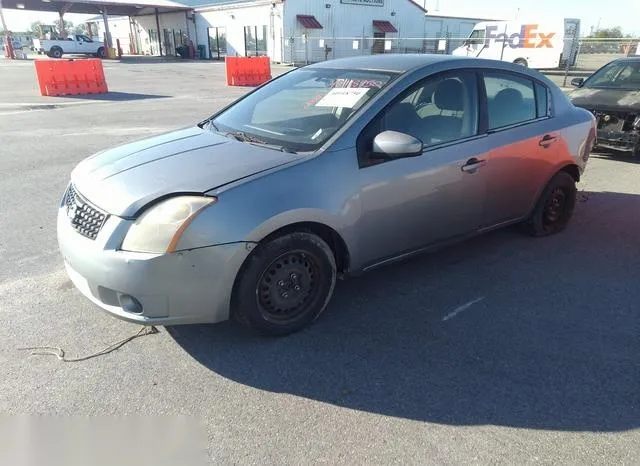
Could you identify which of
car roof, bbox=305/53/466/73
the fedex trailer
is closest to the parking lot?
car roof, bbox=305/53/466/73

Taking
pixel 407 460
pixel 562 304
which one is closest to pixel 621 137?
pixel 562 304

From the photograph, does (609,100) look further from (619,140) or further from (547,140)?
(547,140)

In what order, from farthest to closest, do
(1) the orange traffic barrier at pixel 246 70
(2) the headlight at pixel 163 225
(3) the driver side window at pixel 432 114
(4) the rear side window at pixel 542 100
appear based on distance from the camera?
(1) the orange traffic barrier at pixel 246 70 < (4) the rear side window at pixel 542 100 < (3) the driver side window at pixel 432 114 < (2) the headlight at pixel 163 225

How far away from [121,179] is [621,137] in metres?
7.74

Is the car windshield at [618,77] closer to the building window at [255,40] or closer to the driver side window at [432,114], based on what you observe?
the driver side window at [432,114]

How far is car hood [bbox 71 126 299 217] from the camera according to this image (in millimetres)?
2734

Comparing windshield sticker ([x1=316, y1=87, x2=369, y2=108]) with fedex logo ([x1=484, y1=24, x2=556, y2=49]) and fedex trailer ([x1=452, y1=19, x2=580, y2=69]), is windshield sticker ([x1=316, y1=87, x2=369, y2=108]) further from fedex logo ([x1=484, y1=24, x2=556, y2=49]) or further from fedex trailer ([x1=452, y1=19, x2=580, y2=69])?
fedex logo ([x1=484, y1=24, x2=556, y2=49])

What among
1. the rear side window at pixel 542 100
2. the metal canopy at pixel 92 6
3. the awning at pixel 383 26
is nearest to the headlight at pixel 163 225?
the rear side window at pixel 542 100

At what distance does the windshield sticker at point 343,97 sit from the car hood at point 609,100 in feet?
20.2

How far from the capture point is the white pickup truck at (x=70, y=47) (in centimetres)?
3962

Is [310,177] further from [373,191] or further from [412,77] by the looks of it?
[412,77]

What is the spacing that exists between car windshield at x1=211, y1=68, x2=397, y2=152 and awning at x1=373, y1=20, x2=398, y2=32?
3976cm

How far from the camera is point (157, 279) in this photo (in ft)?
8.48

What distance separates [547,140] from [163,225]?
11.5 feet
